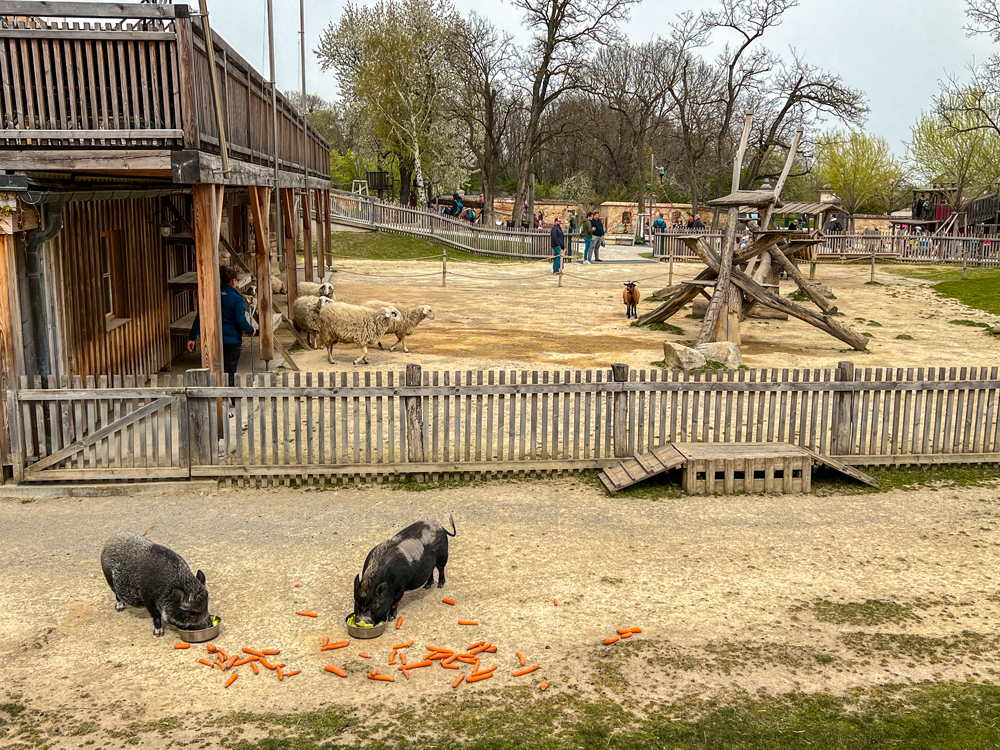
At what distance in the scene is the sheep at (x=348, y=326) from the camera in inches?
610

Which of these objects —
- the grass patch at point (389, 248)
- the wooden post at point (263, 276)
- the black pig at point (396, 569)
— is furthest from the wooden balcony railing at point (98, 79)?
the grass patch at point (389, 248)

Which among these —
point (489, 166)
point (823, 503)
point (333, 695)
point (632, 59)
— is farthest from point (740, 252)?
point (632, 59)

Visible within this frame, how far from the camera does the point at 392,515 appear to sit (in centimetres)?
858

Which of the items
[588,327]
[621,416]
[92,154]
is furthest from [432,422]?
[588,327]

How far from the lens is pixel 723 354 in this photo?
51.4 feet

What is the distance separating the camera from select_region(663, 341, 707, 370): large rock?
1521cm

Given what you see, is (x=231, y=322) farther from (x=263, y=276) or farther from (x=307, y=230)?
(x=307, y=230)

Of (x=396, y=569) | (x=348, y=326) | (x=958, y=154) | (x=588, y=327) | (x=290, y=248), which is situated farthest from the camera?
(x=958, y=154)

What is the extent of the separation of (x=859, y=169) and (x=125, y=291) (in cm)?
6028

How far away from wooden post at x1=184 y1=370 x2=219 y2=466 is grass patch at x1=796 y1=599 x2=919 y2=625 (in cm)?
586

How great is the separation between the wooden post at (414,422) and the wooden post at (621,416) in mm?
2089

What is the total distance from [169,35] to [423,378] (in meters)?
4.33

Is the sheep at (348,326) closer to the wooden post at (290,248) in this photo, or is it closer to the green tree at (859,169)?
the wooden post at (290,248)

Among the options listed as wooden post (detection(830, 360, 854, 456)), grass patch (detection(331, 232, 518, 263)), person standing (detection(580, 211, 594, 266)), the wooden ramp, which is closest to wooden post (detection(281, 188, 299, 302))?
the wooden ramp
